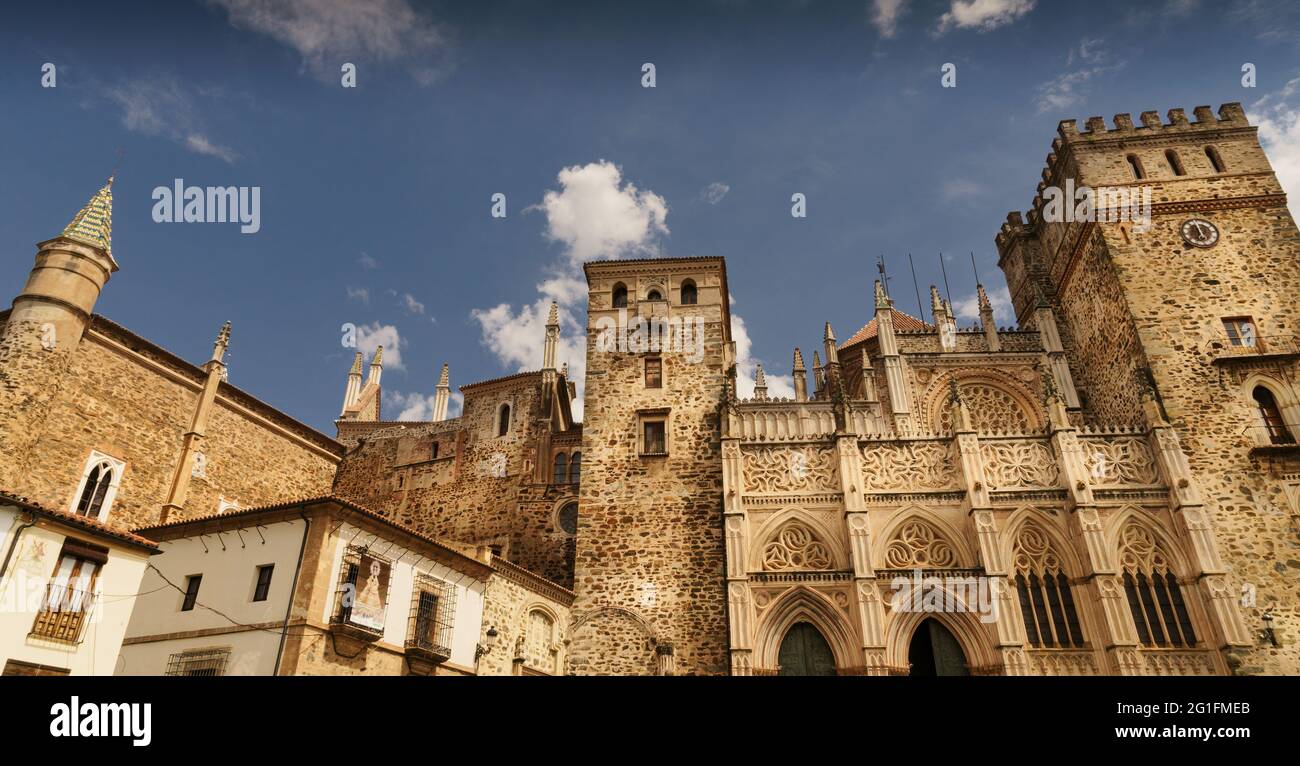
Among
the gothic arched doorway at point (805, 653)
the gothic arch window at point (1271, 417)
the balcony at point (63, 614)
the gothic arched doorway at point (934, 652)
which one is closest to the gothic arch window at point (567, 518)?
the gothic arched doorway at point (805, 653)

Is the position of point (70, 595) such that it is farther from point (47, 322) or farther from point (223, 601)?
point (47, 322)

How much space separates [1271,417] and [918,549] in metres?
12.4

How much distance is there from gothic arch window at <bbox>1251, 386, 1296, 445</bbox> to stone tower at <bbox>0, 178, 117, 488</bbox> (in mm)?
36809

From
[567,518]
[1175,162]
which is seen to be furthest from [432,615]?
[1175,162]

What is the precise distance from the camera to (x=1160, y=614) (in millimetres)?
22141

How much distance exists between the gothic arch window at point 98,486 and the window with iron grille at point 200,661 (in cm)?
694

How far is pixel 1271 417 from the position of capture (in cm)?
2452

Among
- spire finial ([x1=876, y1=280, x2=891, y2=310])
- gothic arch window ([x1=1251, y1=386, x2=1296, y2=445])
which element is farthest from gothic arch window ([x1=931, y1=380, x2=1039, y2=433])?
gothic arch window ([x1=1251, y1=386, x2=1296, y2=445])

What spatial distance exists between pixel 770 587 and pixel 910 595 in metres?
4.10

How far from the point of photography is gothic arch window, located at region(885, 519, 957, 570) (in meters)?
23.3

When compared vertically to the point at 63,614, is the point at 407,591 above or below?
above

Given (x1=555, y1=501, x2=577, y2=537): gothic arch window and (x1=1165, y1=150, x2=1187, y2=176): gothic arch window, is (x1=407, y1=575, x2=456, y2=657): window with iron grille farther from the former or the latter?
(x1=1165, y1=150, x2=1187, y2=176): gothic arch window

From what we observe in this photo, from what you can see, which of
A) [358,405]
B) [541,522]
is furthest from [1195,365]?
[358,405]
